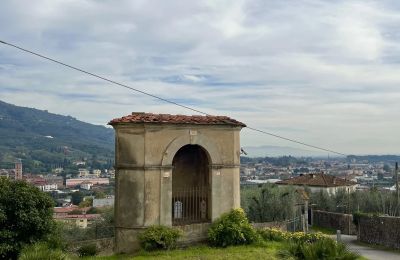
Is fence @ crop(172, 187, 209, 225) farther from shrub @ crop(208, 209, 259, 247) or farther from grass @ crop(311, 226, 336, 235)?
grass @ crop(311, 226, 336, 235)

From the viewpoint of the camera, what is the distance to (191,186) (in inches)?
845

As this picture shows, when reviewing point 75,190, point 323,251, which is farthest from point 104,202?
point 323,251

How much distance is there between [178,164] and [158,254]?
5.12m

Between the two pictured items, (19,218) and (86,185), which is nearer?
(19,218)

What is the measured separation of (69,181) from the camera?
175 metres

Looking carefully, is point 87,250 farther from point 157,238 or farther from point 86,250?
point 157,238

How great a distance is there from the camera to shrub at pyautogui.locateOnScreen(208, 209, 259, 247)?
18.8 meters

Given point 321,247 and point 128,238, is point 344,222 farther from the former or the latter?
point 321,247

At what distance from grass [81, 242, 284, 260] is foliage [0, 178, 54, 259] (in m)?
2.27

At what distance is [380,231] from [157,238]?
18.9m

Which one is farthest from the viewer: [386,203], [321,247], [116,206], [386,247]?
[386,203]

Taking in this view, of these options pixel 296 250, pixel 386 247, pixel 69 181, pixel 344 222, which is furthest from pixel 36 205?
pixel 69 181

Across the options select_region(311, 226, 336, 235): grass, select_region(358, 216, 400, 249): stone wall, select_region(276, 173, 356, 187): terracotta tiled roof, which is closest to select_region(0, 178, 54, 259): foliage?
select_region(358, 216, 400, 249): stone wall

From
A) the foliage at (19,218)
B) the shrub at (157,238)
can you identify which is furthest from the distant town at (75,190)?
the shrub at (157,238)
